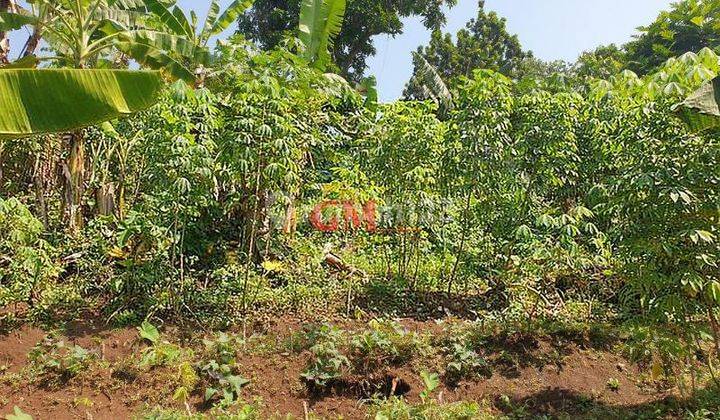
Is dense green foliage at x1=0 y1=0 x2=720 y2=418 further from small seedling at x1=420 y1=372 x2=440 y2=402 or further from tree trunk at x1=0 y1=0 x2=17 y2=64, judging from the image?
tree trunk at x1=0 y1=0 x2=17 y2=64

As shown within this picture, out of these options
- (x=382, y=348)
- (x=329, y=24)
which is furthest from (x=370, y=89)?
(x=382, y=348)

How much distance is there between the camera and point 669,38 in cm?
1627

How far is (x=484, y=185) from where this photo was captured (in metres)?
5.82

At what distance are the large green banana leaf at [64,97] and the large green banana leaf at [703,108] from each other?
11.6 feet

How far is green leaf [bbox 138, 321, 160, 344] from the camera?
15.6ft

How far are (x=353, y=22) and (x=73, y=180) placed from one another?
38.8 ft

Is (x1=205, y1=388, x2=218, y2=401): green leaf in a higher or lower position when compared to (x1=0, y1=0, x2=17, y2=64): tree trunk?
lower

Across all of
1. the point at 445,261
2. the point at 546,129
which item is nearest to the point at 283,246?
the point at 445,261

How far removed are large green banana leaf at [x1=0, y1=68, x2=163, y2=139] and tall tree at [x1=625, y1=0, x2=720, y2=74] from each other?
16239 mm

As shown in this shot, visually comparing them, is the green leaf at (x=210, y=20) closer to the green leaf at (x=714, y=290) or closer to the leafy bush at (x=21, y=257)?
the leafy bush at (x=21, y=257)

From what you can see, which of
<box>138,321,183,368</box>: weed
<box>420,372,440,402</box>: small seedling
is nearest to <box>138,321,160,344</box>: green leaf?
<box>138,321,183,368</box>: weed

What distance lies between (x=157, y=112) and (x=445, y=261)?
388 cm

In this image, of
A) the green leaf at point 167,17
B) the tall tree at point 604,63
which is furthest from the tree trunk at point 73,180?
the tall tree at point 604,63

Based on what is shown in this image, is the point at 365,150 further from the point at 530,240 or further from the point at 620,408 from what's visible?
the point at 620,408
